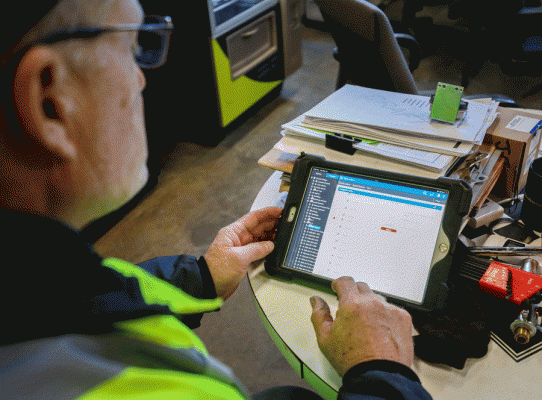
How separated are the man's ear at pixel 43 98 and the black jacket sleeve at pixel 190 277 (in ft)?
1.64

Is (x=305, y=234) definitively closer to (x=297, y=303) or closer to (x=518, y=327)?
(x=297, y=303)

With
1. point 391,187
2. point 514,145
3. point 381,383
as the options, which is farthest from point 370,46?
point 381,383

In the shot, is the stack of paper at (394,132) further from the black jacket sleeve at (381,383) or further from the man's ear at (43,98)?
the man's ear at (43,98)

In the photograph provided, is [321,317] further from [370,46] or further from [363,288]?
[370,46]

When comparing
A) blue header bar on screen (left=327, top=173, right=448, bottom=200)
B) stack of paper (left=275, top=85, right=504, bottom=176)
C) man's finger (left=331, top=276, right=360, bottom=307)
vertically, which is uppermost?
blue header bar on screen (left=327, top=173, right=448, bottom=200)

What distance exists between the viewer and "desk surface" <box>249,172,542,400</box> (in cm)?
67

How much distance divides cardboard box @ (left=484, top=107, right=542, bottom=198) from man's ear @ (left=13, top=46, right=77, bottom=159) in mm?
1029

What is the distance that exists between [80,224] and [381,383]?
1.56 feet

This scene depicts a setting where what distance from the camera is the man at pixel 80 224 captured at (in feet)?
1.28

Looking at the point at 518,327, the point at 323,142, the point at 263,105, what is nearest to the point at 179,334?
the point at 518,327

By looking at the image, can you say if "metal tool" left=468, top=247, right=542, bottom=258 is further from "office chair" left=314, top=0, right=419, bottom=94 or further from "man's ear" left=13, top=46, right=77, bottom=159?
"office chair" left=314, top=0, right=419, bottom=94

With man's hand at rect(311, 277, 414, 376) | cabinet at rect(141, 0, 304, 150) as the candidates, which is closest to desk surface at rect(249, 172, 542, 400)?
man's hand at rect(311, 277, 414, 376)

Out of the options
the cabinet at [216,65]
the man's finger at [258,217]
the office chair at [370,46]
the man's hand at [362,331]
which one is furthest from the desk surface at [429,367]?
the cabinet at [216,65]

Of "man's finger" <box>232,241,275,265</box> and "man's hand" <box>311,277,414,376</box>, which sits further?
"man's finger" <box>232,241,275,265</box>
